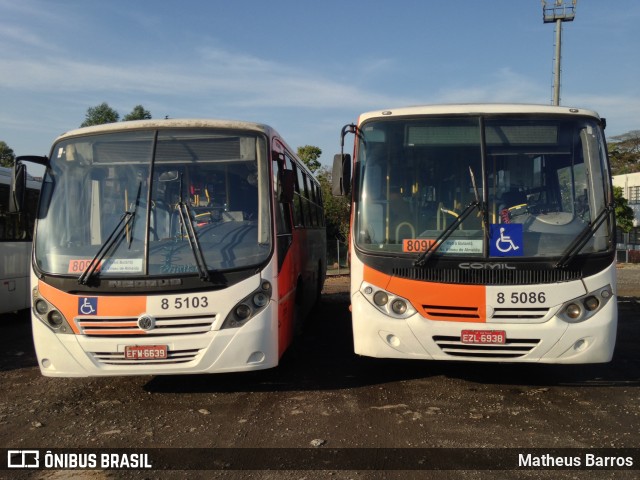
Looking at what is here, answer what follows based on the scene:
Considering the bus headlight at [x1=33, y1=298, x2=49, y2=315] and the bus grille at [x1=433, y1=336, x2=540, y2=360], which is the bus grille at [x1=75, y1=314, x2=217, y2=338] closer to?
the bus headlight at [x1=33, y1=298, x2=49, y2=315]

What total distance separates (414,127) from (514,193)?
131 cm

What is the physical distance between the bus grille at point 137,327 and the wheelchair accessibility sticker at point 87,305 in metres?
0.06

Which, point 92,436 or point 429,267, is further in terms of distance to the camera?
point 429,267

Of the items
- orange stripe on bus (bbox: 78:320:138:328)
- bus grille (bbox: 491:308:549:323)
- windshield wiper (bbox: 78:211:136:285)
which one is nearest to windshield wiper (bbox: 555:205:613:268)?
bus grille (bbox: 491:308:549:323)

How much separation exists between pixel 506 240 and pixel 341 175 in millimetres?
1904

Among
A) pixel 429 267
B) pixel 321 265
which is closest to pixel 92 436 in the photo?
pixel 429 267

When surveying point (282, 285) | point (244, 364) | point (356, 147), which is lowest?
point (244, 364)

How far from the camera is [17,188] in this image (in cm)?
644

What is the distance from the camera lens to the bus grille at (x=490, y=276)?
19.6 feet

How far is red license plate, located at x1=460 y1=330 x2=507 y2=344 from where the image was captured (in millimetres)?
5977

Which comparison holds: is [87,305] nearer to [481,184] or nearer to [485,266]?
[485,266]

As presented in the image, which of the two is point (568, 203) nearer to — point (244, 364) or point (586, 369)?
point (586, 369)

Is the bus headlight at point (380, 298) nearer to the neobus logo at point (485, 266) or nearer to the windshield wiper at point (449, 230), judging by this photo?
the windshield wiper at point (449, 230)

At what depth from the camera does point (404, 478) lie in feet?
14.3
